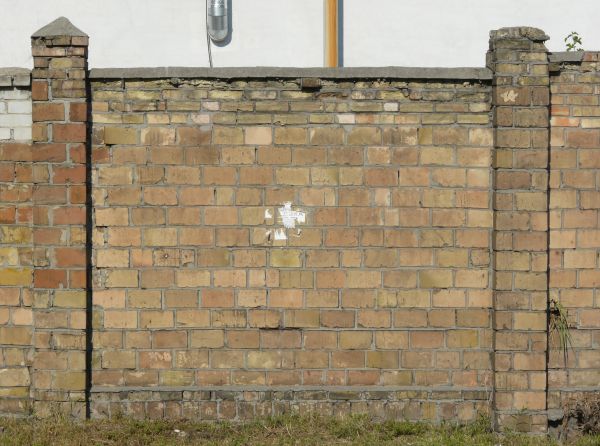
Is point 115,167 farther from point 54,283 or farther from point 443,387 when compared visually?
point 443,387

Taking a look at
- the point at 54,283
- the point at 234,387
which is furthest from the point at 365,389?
the point at 54,283

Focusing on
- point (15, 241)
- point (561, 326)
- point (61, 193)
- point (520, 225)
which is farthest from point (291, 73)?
point (561, 326)

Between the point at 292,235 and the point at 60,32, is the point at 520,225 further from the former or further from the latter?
the point at 60,32

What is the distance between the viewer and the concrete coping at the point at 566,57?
20.0ft

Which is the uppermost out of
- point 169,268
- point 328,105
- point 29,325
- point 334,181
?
point 328,105

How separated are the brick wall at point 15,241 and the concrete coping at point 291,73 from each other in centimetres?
65

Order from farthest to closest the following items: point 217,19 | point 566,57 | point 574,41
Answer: point 217,19
point 574,41
point 566,57

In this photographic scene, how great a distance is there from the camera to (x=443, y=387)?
6199 mm

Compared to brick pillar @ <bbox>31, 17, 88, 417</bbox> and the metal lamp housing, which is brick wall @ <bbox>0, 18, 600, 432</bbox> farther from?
the metal lamp housing

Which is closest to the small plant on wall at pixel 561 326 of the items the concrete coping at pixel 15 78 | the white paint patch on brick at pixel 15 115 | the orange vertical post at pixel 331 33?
the white paint patch on brick at pixel 15 115

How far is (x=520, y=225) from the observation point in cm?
601

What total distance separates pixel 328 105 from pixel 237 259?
1.34 meters

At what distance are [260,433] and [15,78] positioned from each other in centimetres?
321

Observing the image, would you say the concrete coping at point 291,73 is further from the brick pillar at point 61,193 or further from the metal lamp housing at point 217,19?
the metal lamp housing at point 217,19
